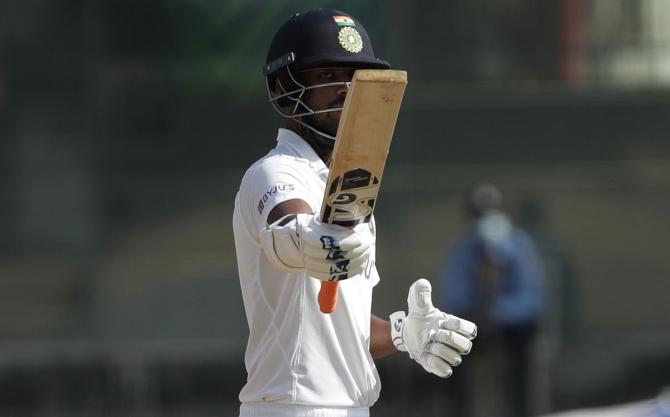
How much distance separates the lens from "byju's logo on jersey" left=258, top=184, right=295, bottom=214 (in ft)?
11.4

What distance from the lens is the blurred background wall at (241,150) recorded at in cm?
1216

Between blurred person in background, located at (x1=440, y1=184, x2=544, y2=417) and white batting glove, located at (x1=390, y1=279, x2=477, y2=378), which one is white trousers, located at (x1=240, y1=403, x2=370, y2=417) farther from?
blurred person in background, located at (x1=440, y1=184, x2=544, y2=417)

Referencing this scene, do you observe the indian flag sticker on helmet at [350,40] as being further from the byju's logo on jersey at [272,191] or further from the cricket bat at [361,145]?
the cricket bat at [361,145]

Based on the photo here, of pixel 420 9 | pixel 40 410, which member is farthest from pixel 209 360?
pixel 420 9

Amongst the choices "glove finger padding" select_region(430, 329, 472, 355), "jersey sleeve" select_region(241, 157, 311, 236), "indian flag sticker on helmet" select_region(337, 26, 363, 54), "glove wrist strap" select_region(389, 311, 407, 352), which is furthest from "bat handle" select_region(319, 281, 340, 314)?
"indian flag sticker on helmet" select_region(337, 26, 363, 54)

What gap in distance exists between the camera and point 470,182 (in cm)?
1235

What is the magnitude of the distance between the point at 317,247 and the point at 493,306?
6.47 metres

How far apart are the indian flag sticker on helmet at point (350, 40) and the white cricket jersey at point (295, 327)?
30 centimetres

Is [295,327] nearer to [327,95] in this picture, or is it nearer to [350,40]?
[327,95]

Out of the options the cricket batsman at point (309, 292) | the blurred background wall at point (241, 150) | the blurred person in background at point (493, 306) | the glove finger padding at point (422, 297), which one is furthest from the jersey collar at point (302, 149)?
the blurred background wall at point (241, 150)

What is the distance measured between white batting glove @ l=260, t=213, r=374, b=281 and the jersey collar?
434 mm

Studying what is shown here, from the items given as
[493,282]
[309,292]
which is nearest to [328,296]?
[309,292]

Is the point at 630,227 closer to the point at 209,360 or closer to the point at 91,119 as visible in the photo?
the point at 209,360

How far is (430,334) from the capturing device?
3723mm
